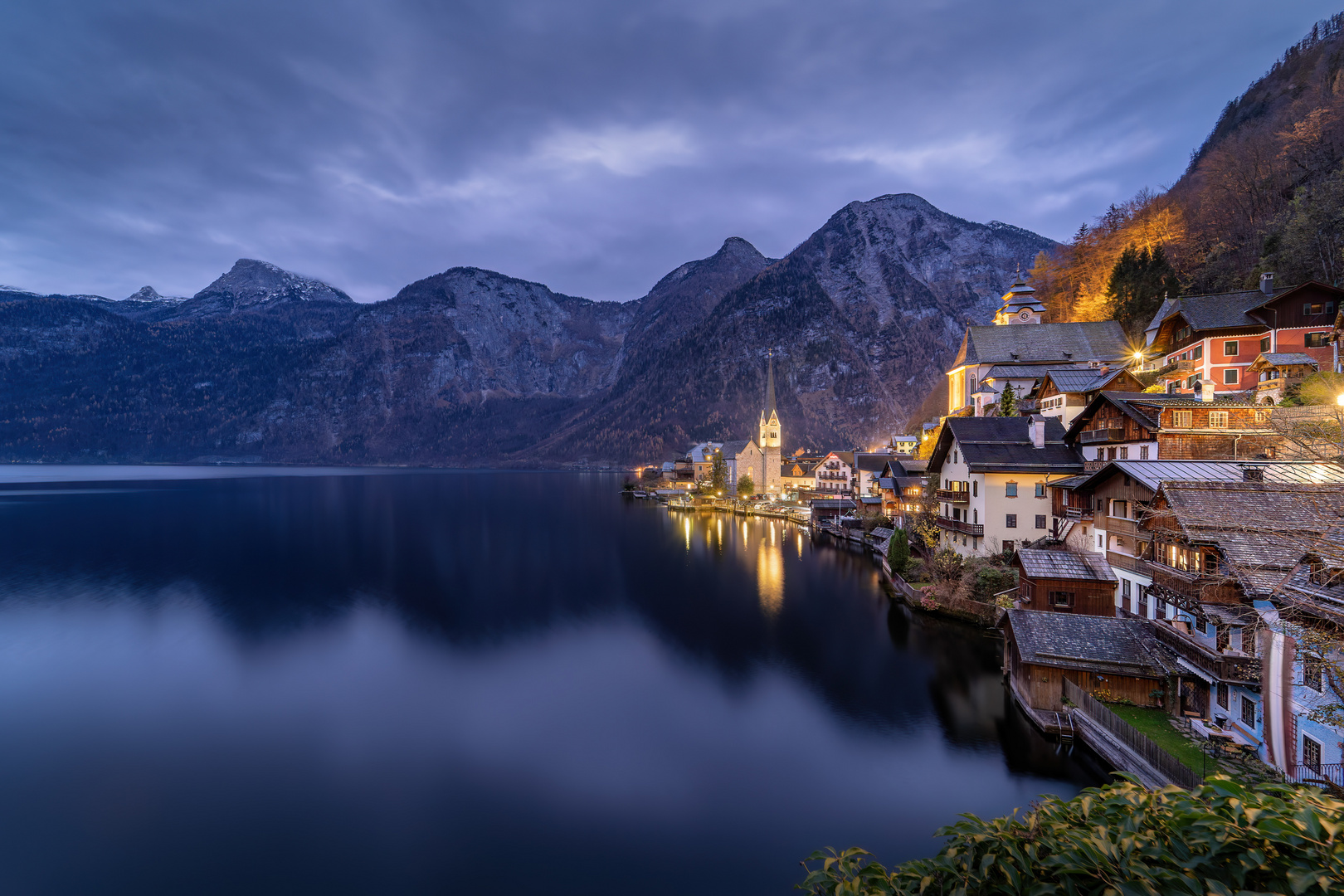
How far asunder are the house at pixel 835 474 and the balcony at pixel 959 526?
152 feet

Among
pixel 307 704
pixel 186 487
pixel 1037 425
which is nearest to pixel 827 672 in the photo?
pixel 1037 425

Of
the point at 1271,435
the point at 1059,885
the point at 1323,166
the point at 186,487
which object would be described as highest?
the point at 1323,166

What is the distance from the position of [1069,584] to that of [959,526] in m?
13.1

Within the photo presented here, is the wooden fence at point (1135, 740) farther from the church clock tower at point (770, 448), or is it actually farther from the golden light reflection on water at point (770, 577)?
the church clock tower at point (770, 448)

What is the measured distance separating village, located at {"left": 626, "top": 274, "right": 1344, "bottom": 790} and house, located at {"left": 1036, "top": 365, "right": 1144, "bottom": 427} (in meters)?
0.17

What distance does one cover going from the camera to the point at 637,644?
34.6 meters

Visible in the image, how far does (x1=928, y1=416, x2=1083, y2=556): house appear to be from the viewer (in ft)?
115

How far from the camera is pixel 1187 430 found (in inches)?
1073

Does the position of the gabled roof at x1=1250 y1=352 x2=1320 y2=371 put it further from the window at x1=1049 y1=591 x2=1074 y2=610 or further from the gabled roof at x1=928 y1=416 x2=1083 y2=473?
the window at x1=1049 y1=591 x2=1074 y2=610

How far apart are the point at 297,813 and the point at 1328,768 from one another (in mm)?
27581

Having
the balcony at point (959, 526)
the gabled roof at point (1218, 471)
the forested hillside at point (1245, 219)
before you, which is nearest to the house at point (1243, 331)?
the forested hillside at point (1245, 219)

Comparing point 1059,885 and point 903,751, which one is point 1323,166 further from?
point 1059,885

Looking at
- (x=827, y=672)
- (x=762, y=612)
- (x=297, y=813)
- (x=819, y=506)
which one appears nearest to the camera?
(x=297, y=813)

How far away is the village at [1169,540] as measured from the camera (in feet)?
47.7
